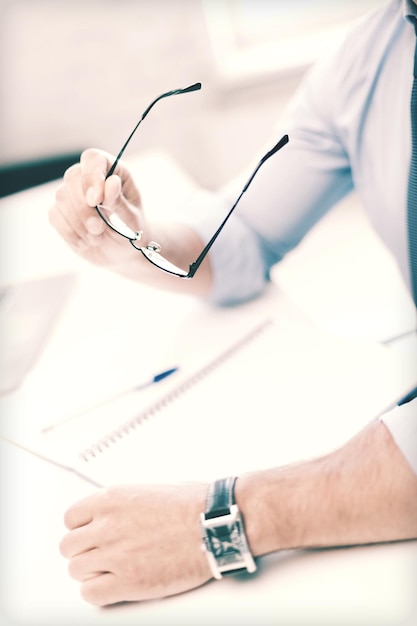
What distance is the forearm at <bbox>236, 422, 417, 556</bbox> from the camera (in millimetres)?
383

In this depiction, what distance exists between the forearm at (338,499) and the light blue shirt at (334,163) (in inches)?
11.2

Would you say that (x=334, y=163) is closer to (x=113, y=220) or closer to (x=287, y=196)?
(x=287, y=196)

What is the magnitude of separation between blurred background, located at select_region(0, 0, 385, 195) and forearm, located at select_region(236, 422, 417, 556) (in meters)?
0.93

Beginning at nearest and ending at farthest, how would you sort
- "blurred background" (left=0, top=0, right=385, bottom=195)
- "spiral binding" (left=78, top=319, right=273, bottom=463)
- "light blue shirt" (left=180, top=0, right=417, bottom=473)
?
"spiral binding" (left=78, top=319, right=273, bottom=463), "light blue shirt" (left=180, top=0, right=417, bottom=473), "blurred background" (left=0, top=0, right=385, bottom=195)

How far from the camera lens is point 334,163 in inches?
30.2

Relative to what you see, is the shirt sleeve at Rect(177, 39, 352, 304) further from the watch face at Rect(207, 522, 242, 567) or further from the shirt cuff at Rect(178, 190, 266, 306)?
the watch face at Rect(207, 522, 242, 567)

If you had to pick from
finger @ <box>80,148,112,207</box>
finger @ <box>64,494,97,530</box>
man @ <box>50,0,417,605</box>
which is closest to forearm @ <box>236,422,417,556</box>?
man @ <box>50,0,417,605</box>

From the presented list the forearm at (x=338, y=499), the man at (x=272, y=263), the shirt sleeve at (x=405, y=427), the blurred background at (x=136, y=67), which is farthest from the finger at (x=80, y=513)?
the blurred background at (x=136, y=67)

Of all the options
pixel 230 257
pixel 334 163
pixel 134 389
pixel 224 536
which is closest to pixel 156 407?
pixel 134 389

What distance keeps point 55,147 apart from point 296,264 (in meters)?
0.47

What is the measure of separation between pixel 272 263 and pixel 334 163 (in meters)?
0.15

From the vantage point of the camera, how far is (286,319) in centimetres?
64

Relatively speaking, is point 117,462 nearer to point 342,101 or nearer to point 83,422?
point 83,422

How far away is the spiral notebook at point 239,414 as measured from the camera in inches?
17.5
